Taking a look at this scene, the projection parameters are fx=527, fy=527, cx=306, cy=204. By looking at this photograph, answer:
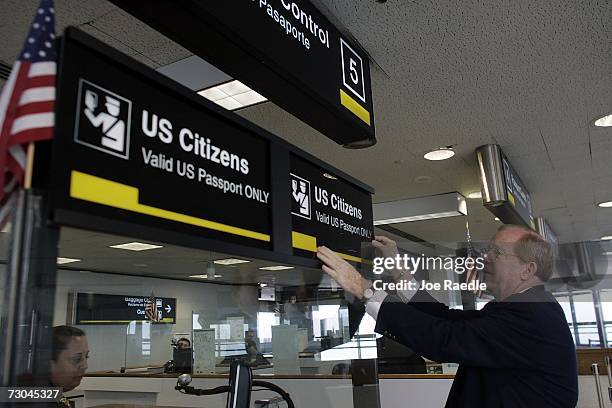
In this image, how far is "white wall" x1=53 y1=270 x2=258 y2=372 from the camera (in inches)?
60.2

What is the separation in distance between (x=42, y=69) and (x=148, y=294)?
142 cm

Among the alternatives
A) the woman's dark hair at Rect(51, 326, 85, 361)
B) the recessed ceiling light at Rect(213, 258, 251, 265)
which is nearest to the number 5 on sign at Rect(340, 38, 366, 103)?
the recessed ceiling light at Rect(213, 258, 251, 265)

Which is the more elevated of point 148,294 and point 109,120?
point 109,120

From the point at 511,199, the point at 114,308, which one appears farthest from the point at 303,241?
the point at 511,199

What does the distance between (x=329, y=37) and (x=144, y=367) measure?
6.53ft

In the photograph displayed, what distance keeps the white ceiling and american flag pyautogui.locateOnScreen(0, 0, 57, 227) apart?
1347 millimetres

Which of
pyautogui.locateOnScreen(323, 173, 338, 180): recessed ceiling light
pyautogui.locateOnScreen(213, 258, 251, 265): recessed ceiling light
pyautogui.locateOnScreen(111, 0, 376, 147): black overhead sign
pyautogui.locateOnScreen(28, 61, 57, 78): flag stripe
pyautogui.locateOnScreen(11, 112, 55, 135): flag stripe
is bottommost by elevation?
pyautogui.locateOnScreen(213, 258, 251, 265): recessed ceiling light

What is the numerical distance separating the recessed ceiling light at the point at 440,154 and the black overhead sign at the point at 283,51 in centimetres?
205

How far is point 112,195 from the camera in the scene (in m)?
0.92

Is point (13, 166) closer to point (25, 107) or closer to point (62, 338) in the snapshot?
point (25, 107)

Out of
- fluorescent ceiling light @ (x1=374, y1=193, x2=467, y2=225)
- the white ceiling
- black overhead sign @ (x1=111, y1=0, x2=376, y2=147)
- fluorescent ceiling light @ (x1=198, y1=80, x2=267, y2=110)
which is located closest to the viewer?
black overhead sign @ (x1=111, y1=0, x2=376, y2=147)

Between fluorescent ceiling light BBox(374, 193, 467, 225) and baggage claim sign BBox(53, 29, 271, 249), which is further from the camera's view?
fluorescent ceiling light BBox(374, 193, 467, 225)

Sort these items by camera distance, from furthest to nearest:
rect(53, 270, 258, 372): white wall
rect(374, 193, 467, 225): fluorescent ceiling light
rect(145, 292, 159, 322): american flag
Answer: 1. rect(374, 193, 467, 225): fluorescent ceiling light
2. rect(145, 292, 159, 322): american flag
3. rect(53, 270, 258, 372): white wall

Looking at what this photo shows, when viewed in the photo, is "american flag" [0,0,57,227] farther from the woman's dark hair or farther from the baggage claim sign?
the woman's dark hair
